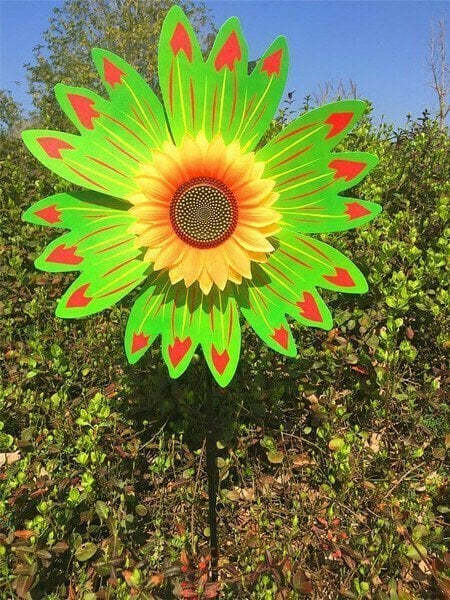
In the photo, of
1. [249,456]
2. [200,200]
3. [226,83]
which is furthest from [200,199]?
[249,456]

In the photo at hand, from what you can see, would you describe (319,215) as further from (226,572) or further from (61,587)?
(61,587)

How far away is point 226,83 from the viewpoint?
100cm

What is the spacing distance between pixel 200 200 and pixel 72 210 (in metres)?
0.28

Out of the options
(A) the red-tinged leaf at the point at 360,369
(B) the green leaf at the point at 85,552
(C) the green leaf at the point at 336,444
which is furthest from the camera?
(A) the red-tinged leaf at the point at 360,369

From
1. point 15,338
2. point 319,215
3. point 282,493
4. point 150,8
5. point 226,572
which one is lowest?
point 226,572

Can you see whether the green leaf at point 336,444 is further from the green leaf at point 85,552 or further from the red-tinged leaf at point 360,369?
the green leaf at point 85,552

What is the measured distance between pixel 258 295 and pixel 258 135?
33 centimetres

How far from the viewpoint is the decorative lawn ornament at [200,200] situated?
38.7 inches

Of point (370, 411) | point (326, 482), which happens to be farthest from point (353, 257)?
point (326, 482)

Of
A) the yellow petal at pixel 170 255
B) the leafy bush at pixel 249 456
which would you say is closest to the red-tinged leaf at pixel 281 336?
the yellow petal at pixel 170 255

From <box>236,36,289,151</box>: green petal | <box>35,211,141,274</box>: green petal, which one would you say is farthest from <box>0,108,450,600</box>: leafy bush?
<box>236,36,289,151</box>: green petal

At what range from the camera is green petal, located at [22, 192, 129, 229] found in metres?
1.04

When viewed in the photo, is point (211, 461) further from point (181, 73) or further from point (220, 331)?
point (181, 73)

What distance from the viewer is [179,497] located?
1.57m
